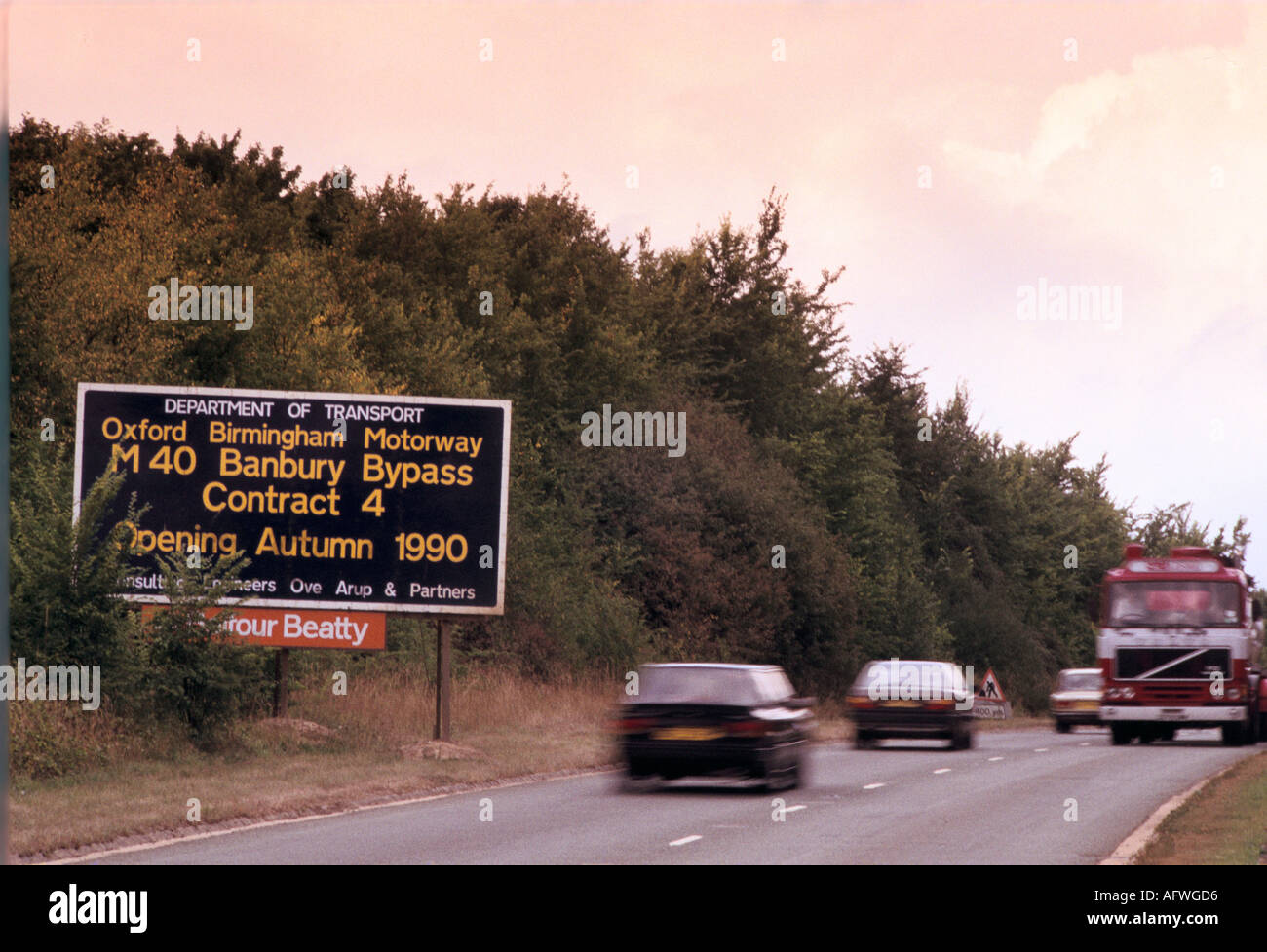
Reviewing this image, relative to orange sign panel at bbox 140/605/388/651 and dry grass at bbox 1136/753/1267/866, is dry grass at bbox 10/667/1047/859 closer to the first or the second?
orange sign panel at bbox 140/605/388/651

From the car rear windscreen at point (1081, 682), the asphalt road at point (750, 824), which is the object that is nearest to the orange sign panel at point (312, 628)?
the asphalt road at point (750, 824)

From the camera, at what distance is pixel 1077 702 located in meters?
43.1

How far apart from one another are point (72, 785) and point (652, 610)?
3070 cm

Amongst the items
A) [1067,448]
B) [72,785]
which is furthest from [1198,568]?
[1067,448]

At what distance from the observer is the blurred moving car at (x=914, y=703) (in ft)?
104

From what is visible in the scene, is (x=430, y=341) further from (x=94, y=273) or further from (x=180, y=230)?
(x=94, y=273)

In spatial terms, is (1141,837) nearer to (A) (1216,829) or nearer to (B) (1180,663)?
(A) (1216,829)

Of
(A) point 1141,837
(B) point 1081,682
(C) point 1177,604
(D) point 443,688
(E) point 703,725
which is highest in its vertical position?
(C) point 1177,604

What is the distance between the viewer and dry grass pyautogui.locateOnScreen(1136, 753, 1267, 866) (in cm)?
1341

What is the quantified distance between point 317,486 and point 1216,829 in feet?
43.5

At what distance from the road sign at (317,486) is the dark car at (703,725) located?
468 centimetres

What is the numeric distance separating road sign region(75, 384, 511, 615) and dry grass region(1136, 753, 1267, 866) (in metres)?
9.81

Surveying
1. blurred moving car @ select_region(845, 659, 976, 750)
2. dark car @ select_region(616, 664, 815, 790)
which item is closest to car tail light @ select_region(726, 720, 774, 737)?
dark car @ select_region(616, 664, 815, 790)

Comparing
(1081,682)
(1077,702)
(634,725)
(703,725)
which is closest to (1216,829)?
(703,725)
